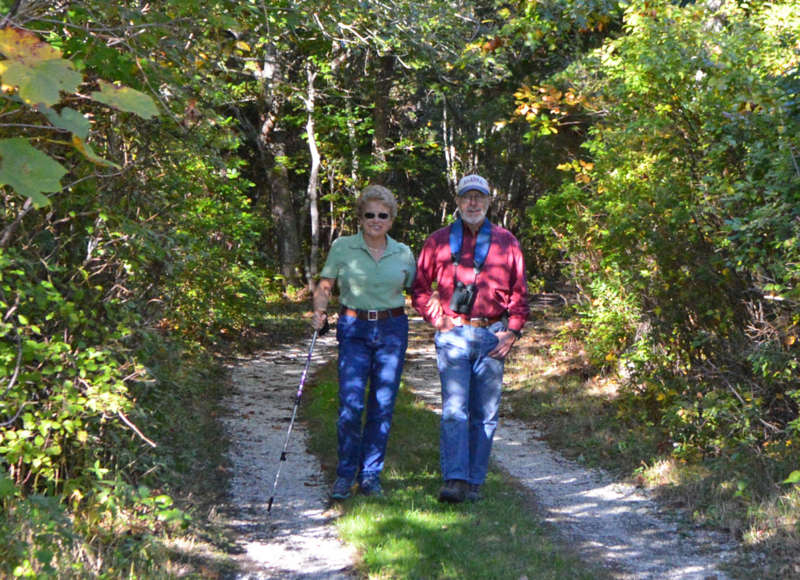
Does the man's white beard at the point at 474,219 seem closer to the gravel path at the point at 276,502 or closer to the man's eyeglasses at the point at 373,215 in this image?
the man's eyeglasses at the point at 373,215

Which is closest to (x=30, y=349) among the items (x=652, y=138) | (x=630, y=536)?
(x=630, y=536)

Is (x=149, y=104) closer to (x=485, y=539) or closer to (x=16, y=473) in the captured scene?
(x=16, y=473)

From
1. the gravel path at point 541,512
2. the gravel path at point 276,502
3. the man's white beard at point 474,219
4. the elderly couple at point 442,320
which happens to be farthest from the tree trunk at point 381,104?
the man's white beard at point 474,219

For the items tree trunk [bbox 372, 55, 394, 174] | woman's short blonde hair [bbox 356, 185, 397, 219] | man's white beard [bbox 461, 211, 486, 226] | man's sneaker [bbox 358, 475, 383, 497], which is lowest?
man's sneaker [bbox 358, 475, 383, 497]

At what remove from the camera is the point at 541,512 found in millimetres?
6484

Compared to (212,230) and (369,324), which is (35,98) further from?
(212,230)

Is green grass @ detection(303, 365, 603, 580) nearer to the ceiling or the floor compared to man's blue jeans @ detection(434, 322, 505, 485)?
nearer to the floor

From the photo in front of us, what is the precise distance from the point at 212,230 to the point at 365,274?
7.36m

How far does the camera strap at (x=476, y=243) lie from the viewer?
6.14 m

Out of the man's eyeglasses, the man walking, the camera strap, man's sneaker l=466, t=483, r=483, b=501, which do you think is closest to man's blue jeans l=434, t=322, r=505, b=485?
the man walking

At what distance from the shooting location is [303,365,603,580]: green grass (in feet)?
16.2

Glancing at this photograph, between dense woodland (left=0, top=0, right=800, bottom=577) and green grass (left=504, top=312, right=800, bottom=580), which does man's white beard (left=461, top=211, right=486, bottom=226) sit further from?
green grass (left=504, top=312, right=800, bottom=580)

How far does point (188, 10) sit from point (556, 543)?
4022mm

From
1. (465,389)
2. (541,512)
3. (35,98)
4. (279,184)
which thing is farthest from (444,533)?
(279,184)
